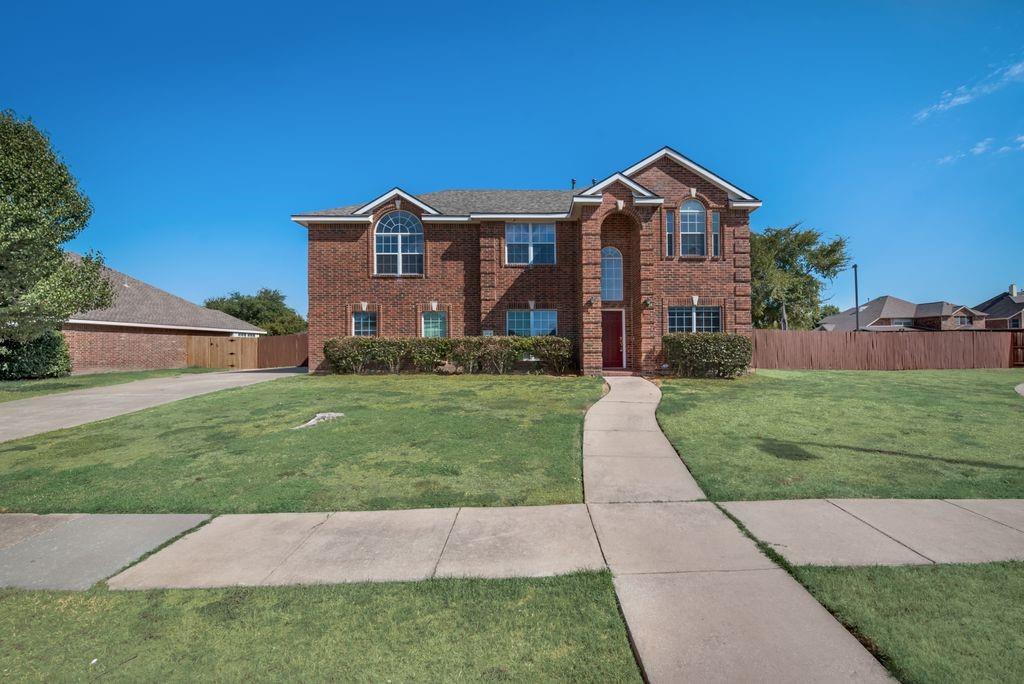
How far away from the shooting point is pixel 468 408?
31.4 ft

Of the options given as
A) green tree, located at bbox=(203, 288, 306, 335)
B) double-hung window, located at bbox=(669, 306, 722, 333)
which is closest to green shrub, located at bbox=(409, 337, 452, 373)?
double-hung window, located at bbox=(669, 306, 722, 333)

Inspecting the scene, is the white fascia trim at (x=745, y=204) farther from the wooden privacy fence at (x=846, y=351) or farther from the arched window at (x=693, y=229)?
the wooden privacy fence at (x=846, y=351)

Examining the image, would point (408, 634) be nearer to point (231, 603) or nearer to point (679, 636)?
point (231, 603)

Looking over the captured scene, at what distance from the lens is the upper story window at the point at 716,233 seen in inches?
670

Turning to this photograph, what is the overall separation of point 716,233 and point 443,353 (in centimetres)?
1147

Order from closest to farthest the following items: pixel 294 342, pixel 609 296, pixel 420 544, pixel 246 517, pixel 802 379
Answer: pixel 420 544
pixel 246 517
pixel 802 379
pixel 609 296
pixel 294 342

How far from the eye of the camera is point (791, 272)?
3888cm

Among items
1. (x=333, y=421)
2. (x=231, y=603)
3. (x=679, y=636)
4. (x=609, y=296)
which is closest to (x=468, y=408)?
(x=333, y=421)

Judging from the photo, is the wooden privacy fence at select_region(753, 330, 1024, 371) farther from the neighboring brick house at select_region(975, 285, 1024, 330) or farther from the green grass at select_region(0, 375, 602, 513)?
the neighboring brick house at select_region(975, 285, 1024, 330)

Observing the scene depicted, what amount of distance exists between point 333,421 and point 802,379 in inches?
579

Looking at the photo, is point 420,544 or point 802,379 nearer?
point 420,544

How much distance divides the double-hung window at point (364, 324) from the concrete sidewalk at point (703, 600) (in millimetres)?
14683

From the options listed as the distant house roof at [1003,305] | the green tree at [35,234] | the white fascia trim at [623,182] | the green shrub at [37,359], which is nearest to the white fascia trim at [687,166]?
→ the white fascia trim at [623,182]

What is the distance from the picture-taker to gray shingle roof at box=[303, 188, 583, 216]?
1778 cm
